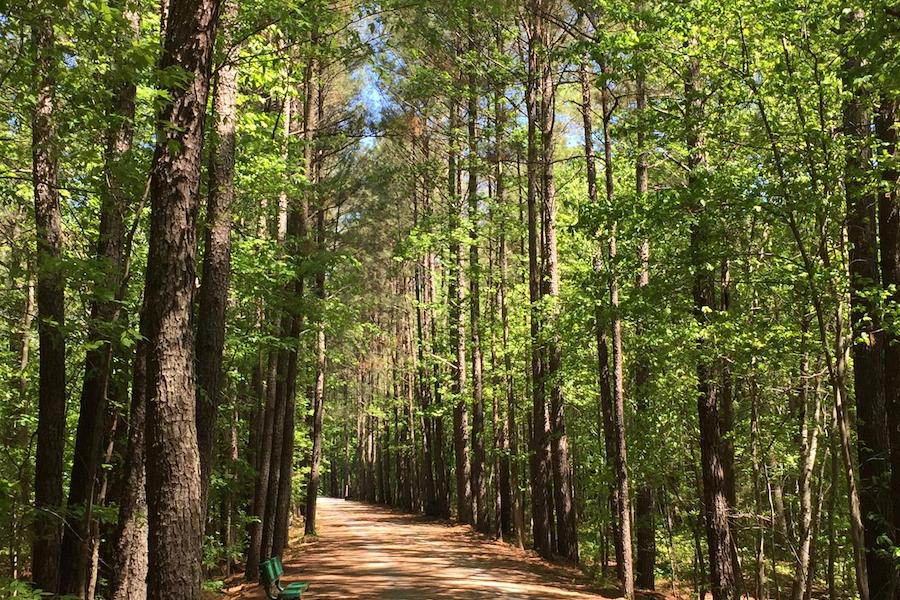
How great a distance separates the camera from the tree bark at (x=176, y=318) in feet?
16.7

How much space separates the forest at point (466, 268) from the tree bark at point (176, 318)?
0.02m

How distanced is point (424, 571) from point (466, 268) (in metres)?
9.22

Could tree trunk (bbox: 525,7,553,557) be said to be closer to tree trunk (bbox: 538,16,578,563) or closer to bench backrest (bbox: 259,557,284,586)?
tree trunk (bbox: 538,16,578,563)

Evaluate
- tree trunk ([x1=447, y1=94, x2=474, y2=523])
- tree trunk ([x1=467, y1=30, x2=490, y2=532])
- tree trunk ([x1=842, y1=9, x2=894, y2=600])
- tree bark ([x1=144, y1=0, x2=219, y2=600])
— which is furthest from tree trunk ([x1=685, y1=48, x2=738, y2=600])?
tree trunk ([x1=447, y1=94, x2=474, y2=523])

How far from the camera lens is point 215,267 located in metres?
8.32

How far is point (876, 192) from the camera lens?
6680mm

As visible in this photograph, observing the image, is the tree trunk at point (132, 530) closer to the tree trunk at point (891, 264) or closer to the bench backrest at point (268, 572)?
the bench backrest at point (268, 572)

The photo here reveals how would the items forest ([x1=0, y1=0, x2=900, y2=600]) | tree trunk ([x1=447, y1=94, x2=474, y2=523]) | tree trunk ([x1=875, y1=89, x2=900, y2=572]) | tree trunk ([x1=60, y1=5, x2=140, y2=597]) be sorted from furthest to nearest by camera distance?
tree trunk ([x1=447, y1=94, x2=474, y2=523]) < tree trunk ([x1=60, y1=5, x2=140, y2=597]) < tree trunk ([x1=875, y1=89, x2=900, y2=572]) < forest ([x1=0, y1=0, x2=900, y2=600])

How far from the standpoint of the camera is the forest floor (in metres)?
10.5

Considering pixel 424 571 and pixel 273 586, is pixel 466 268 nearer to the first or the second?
pixel 424 571

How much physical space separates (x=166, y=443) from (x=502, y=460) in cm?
1821

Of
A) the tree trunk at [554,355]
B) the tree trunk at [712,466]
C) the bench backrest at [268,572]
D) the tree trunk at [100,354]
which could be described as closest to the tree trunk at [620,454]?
the tree trunk at [712,466]

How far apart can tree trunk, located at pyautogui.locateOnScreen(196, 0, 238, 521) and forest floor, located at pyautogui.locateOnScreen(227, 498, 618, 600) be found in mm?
3478

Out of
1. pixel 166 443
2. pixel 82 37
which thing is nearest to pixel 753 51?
pixel 82 37
